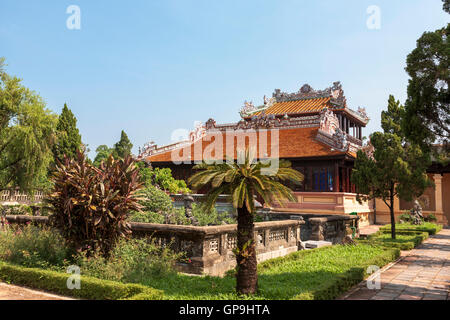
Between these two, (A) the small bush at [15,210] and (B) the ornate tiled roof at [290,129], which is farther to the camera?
(B) the ornate tiled roof at [290,129]

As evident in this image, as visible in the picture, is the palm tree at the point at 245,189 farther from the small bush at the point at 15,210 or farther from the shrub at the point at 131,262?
the small bush at the point at 15,210

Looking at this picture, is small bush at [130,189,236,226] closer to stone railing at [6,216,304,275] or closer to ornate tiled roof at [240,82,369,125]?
stone railing at [6,216,304,275]

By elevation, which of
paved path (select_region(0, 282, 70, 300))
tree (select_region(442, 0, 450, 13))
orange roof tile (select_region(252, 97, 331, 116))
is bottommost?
paved path (select_region(0, 282, 70, 300))

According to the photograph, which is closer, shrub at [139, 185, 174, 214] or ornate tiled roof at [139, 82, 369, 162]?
shrub at [139, 185, 174, 214]

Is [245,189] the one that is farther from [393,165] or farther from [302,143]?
[302,143]

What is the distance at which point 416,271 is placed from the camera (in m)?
12.0

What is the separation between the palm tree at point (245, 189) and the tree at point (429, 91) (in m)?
5.95

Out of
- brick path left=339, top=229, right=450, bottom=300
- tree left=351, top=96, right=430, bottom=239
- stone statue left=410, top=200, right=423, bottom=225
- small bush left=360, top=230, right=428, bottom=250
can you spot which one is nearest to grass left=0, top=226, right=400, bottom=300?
brick path left=339, top=229, right=450, bottom=300

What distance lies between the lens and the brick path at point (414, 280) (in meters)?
8.84

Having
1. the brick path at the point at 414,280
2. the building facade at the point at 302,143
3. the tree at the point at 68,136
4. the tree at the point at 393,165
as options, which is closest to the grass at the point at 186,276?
the brick path at the point at 414,280

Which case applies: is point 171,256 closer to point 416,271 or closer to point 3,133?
point 416,271

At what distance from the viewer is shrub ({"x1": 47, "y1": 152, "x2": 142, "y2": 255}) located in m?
10.2

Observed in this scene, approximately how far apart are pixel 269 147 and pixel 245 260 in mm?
23540

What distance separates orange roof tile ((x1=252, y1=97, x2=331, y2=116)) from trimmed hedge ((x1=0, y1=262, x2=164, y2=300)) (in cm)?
2970
